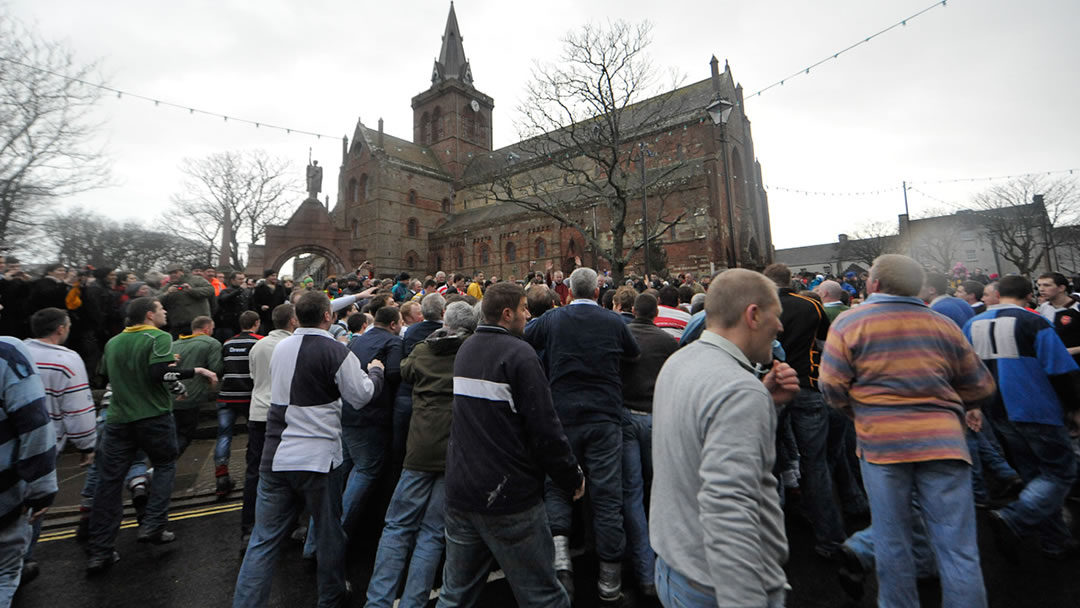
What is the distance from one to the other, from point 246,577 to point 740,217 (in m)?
31.4

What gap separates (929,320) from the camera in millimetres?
2506

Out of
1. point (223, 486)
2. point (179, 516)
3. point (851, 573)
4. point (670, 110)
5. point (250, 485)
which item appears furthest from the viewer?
point (670, 110)

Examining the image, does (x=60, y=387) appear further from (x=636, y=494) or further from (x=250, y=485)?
(x=636, y=494)

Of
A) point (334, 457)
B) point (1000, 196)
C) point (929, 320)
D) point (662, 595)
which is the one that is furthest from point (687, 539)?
point (1000, 196)

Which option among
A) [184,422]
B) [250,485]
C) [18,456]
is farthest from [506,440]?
[184,422]

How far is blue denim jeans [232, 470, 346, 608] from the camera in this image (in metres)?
2.99

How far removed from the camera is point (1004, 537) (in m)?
3.55

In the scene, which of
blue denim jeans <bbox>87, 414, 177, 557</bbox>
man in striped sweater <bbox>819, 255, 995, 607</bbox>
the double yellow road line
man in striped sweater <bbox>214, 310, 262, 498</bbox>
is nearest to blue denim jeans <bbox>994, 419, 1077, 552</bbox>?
man in striped sweater <bbox>819, 255, 995, 607</bbox>

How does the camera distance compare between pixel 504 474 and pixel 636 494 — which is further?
pixel 636 494

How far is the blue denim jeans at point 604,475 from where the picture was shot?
11.2 ft

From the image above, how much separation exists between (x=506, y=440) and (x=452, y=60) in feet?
175

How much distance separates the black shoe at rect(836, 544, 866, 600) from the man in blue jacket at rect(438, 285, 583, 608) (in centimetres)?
187

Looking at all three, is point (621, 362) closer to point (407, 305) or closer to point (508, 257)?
point (407, 305)

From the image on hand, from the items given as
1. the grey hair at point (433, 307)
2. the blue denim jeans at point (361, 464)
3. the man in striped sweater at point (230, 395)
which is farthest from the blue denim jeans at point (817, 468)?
the man in striped sweater at point (230, 395)
